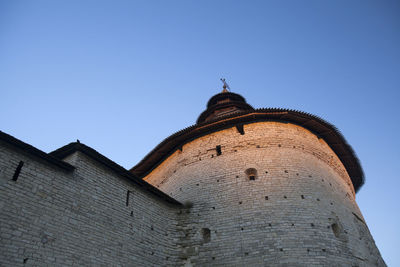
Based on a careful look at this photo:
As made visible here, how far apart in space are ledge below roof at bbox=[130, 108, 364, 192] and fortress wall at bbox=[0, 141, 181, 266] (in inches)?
131

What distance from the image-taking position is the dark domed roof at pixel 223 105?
17344 mm

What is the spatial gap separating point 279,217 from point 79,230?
5.36 metres

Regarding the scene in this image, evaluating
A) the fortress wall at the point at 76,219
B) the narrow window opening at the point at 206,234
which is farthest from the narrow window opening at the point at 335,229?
the fortress wall at the point at 76,219

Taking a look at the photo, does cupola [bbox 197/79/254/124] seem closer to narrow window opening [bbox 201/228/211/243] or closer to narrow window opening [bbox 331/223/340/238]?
narrow window opening [bbox 201/228/211/243]

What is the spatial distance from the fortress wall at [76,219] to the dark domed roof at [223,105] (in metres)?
9.19

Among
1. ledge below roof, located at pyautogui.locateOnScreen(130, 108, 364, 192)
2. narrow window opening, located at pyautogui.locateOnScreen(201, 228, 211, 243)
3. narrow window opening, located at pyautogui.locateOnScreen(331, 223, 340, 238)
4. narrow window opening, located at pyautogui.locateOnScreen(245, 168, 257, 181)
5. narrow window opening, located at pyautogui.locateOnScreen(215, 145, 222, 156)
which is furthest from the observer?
ledge below roof, located at pyautogui.locateOnScreen(130, 108, 364, 192)

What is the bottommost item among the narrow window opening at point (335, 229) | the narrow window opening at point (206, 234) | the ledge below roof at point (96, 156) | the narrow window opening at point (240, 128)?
the narrow window opening at point (335, 229)

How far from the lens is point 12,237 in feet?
18.2

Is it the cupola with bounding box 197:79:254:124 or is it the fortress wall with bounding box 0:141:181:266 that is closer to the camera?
the fortress wall with bounding box 0:141:181:266

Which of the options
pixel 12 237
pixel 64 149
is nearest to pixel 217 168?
pixel 64 149

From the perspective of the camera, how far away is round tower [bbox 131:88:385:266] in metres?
8.01

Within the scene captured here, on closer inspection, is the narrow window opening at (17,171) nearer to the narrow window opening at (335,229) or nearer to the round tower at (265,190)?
the round tower at (265,190)

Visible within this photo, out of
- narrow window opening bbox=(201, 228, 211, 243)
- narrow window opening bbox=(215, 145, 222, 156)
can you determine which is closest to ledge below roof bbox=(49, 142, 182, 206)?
narrow window opening bbox=(201, 228, 211, 243)

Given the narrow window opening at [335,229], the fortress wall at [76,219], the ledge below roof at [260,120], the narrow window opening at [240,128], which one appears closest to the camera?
the fortress wall at [76,219]
